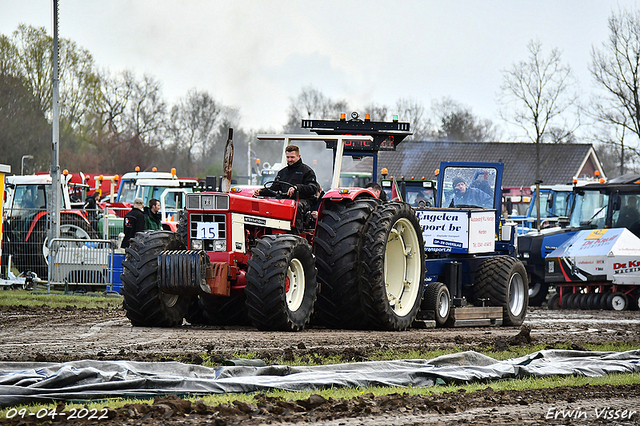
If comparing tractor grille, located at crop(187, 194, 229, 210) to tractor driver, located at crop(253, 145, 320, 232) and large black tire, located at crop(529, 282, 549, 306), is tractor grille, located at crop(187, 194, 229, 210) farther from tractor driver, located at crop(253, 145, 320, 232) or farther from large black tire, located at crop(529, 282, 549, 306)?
large black tire, located at crop(529, 282, 549, 306)

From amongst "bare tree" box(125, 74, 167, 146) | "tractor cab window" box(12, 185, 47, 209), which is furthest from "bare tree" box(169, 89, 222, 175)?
"tractor cab window" box(12, 185, 47, 209)

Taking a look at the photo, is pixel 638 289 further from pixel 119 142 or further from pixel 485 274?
pixel 119 142

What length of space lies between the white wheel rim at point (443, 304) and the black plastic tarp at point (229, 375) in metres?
4.84

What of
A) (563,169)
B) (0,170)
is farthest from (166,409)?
(563,169)

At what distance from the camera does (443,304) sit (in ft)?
41.7

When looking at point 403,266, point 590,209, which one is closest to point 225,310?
point 403,266

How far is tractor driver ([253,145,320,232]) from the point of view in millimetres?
10742

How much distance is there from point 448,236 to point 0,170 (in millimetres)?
9864

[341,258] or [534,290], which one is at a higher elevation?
[341,258]

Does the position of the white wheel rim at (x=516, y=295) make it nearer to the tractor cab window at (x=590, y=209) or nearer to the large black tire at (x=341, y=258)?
the large black tire at (x=341, y=258)

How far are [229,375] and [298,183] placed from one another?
492 centimetres

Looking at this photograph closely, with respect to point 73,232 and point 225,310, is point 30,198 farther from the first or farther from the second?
point 225,310

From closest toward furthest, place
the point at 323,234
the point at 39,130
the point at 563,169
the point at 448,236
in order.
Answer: the point at 323,234, the point at 448,236, the point at 39,130, the point at 563,169

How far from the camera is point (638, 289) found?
18766 mm
